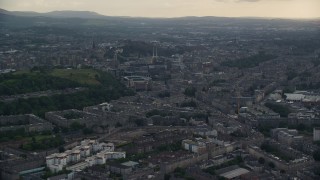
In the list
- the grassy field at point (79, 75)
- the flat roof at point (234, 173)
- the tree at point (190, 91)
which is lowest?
the tree at point (190, 91)

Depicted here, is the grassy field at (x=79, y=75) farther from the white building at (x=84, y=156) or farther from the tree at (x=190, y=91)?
the white building at (x=84, y=156)

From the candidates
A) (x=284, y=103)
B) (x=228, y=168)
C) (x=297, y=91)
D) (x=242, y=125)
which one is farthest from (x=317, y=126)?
(x=297, y=91)

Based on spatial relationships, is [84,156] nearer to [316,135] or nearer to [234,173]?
[234,173]

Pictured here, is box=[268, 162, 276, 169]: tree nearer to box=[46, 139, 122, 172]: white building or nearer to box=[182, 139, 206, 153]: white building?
box=[182, 139, 206, 153]: white building

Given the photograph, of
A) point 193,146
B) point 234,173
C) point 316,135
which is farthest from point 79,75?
point 234,173

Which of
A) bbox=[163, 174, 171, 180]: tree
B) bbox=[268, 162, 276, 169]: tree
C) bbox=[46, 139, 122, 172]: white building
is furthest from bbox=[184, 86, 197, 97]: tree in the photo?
Answer: bbox=[163, 174, 171, 180]: tree

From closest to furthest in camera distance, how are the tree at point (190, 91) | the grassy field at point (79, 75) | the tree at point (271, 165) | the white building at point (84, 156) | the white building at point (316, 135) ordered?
the white building at point (84, 156) → the tree at point (271, 165) → the white building at point (316, 135) → the tree at point (190, 91) → the grassy field at point (79, 75)

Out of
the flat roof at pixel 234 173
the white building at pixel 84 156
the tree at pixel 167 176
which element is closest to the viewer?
the tree at pixel 167 176

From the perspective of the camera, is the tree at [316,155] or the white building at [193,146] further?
the white building at [193,146]

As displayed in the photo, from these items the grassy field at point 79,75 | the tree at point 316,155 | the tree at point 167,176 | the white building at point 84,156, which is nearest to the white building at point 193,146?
the white building at point 84,156
